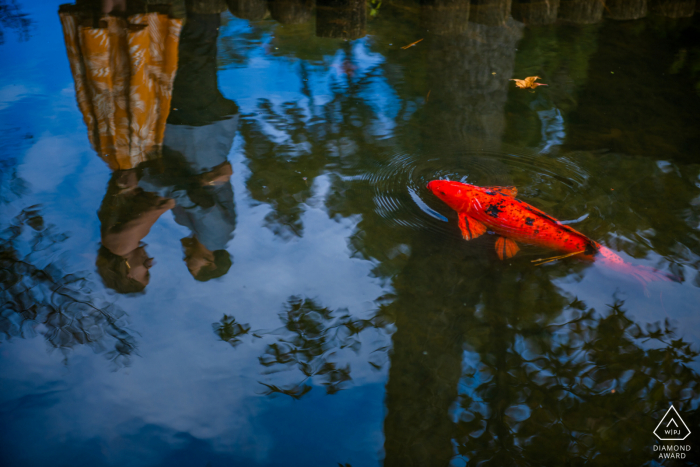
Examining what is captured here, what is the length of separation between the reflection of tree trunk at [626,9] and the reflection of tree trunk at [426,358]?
15.7 feet

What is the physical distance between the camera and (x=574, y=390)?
7.38 ft

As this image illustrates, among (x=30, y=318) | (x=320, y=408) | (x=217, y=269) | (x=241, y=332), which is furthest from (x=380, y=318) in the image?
(x=30, y=318)

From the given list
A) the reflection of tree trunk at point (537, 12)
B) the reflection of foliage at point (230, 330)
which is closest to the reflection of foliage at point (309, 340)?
the reflection of foliage at point (230, 330)

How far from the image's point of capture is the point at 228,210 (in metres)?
3.18

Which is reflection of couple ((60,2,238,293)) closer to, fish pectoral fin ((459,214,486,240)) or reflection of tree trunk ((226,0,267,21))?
reflection of tree trunk ((226,0,267,21))

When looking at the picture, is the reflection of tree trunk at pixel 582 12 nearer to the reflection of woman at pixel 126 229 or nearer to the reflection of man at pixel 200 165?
the reflection of man at pixel 200 165

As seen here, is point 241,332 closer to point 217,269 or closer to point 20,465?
point 217,269

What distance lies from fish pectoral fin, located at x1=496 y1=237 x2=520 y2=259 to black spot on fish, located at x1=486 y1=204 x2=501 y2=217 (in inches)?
6.6

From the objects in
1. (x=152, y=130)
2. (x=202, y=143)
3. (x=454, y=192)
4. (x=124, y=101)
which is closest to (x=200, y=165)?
(x=202, y=143)

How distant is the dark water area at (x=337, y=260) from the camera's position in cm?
215

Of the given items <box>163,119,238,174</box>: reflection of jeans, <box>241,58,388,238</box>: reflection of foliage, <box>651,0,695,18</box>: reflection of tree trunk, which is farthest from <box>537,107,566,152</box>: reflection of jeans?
<box>651,0,695,18</box>: reflection of tree trunk

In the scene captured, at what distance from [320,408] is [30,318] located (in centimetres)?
178

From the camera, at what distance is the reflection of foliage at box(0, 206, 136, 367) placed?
246 cm

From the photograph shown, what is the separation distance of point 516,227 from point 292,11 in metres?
4.48
